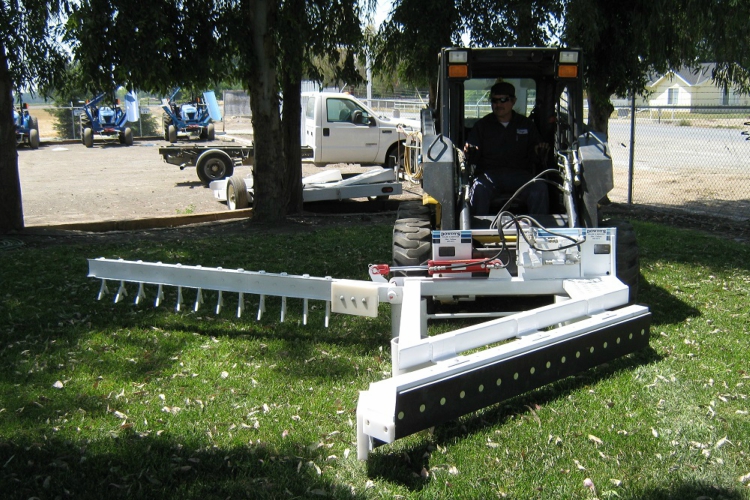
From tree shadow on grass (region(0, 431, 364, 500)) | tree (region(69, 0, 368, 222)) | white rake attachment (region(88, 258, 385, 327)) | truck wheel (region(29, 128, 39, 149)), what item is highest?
tree (region(69, 0, 368, 222))

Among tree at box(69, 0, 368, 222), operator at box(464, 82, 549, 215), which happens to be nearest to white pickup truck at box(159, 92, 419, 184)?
tree at box(69, 0, 368, 222)

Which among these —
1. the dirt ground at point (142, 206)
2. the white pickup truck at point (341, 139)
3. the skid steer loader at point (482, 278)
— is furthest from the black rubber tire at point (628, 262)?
the white pickup truck at point (341, 139)

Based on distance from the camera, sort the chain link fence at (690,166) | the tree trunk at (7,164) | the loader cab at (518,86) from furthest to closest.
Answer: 1. the chain link fence at (690,166)
2. the tree trunk at (7,164)
3. the loader cab at (518,86)

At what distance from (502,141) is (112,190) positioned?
436 inches

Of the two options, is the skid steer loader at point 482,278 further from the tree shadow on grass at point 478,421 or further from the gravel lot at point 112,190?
the gravel lot at point 112,190

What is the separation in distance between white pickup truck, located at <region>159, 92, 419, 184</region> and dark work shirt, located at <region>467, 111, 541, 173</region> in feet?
33.7

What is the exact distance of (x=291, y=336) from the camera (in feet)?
18.8

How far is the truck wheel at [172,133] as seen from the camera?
27.7m

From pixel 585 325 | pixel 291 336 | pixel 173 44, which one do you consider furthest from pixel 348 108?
pixel 585 325

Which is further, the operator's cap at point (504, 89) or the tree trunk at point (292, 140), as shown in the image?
the tree trunk at point (292, 140)

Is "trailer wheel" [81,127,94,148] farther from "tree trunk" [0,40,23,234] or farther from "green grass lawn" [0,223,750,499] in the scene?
"green grass lawn" [0,223,750,499]

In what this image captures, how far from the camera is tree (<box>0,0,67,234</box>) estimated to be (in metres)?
9.29

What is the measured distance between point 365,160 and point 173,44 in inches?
355

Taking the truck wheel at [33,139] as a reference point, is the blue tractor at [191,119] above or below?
above
